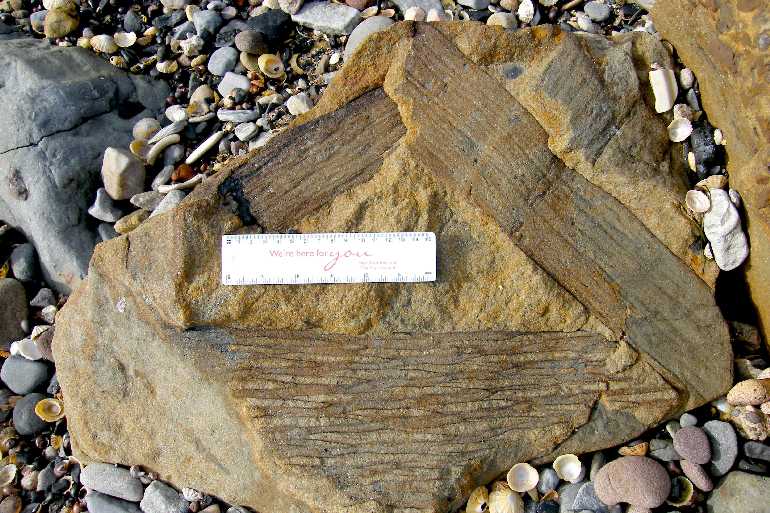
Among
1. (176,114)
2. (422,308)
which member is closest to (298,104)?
(176,114)

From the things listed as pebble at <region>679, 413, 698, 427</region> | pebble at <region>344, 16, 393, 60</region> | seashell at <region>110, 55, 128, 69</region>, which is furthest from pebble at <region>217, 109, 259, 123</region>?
pebble at <region>679, 413, 698, 427</region>

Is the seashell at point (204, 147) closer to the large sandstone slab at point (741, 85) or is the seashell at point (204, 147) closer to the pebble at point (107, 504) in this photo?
the pebble at point (107, 504)

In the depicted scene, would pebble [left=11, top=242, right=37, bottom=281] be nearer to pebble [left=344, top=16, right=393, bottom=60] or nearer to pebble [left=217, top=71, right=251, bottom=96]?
pebble [left=217, top=71, right=251, bottom=96]

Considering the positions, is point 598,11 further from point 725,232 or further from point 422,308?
point 422,308

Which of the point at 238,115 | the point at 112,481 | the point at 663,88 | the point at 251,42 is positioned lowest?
the point at 112,481

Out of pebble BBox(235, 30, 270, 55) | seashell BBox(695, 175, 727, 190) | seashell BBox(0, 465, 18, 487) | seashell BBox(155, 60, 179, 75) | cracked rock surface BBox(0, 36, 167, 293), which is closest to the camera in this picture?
seashell BBox(695, 175, 727, 190)
